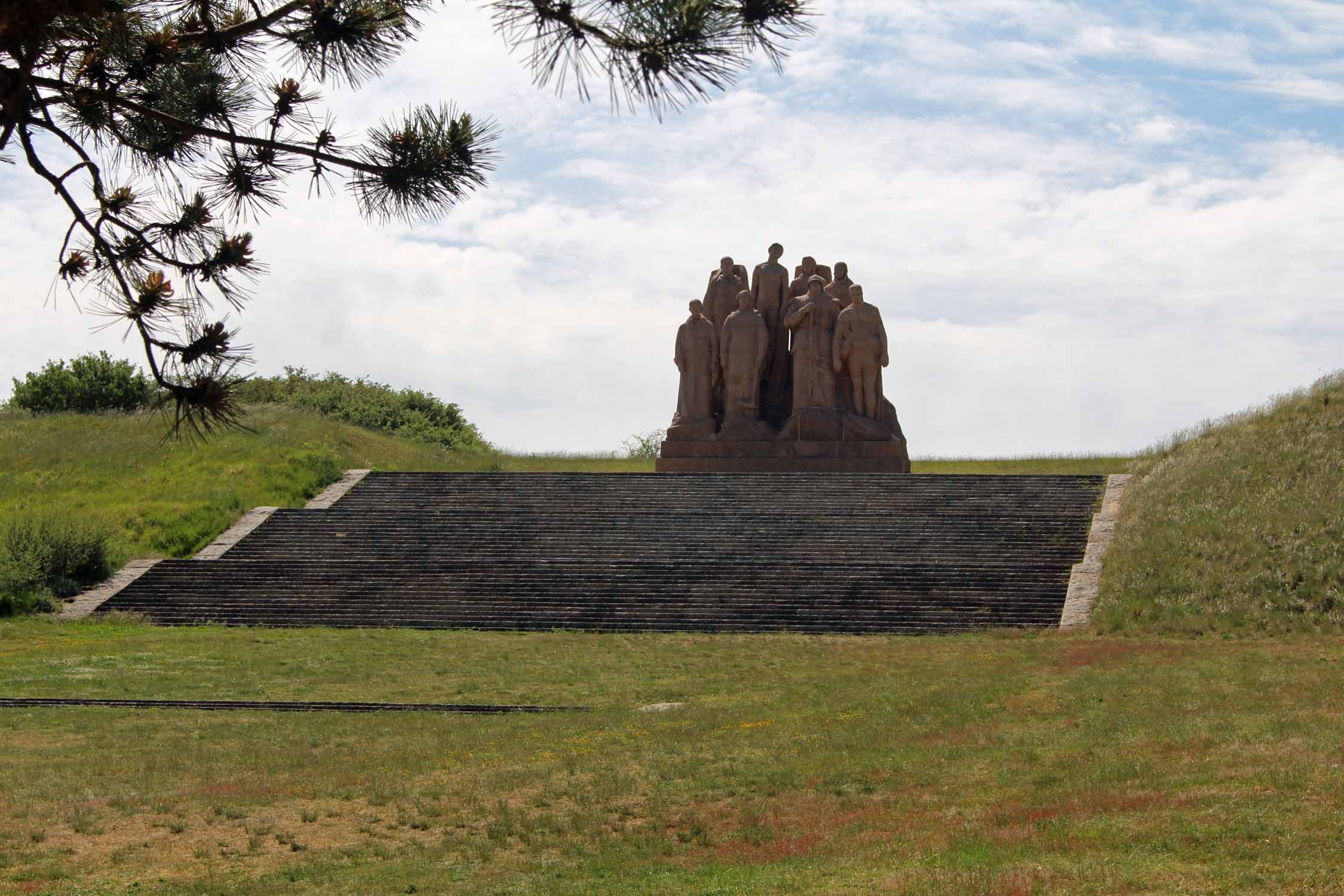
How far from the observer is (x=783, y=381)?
30.3 metres

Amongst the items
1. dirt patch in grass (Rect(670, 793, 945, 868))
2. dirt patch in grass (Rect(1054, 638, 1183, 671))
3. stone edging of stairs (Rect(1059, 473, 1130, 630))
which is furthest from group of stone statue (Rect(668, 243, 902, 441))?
dirt patch in grass (Rect(670, 793, 945, 868))

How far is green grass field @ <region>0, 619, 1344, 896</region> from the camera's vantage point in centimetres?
732

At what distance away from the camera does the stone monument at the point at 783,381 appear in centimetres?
2886

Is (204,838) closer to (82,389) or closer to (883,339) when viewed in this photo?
(883,339)

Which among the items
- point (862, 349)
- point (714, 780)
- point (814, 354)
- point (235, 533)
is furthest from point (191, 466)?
point (714, 780)

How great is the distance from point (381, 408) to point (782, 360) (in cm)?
1330

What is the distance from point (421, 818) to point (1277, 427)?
1827 centimetres

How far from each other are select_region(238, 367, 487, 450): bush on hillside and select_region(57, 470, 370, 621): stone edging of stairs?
30.3ft

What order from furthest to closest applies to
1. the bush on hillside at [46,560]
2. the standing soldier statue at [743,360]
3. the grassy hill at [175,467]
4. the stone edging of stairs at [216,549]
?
the standing soldier statue at [743,360] < the grassy hill at [175,467] < the stone edging of stairs at [216,549] < the bush on hillside at [46,560]

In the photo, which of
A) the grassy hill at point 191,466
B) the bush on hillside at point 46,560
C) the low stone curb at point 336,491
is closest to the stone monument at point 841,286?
the grassy hill at point 191,466

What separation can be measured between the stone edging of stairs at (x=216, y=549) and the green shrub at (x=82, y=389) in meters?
12.6

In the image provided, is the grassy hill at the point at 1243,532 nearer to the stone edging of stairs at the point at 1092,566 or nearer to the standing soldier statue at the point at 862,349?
the stone edging of stairs at the point at 1092,566

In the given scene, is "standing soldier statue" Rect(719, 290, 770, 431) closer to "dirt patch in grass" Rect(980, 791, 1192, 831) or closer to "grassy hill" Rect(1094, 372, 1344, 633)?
"grassy hill" Rect(1094, 372, 1344, 633)

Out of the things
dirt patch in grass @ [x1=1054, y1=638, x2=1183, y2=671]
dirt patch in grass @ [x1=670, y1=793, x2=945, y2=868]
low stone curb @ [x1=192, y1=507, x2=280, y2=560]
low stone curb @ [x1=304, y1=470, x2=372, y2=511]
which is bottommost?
dirt patch in grass @ [x1=670, y1=793, x2=945, y2=868]
